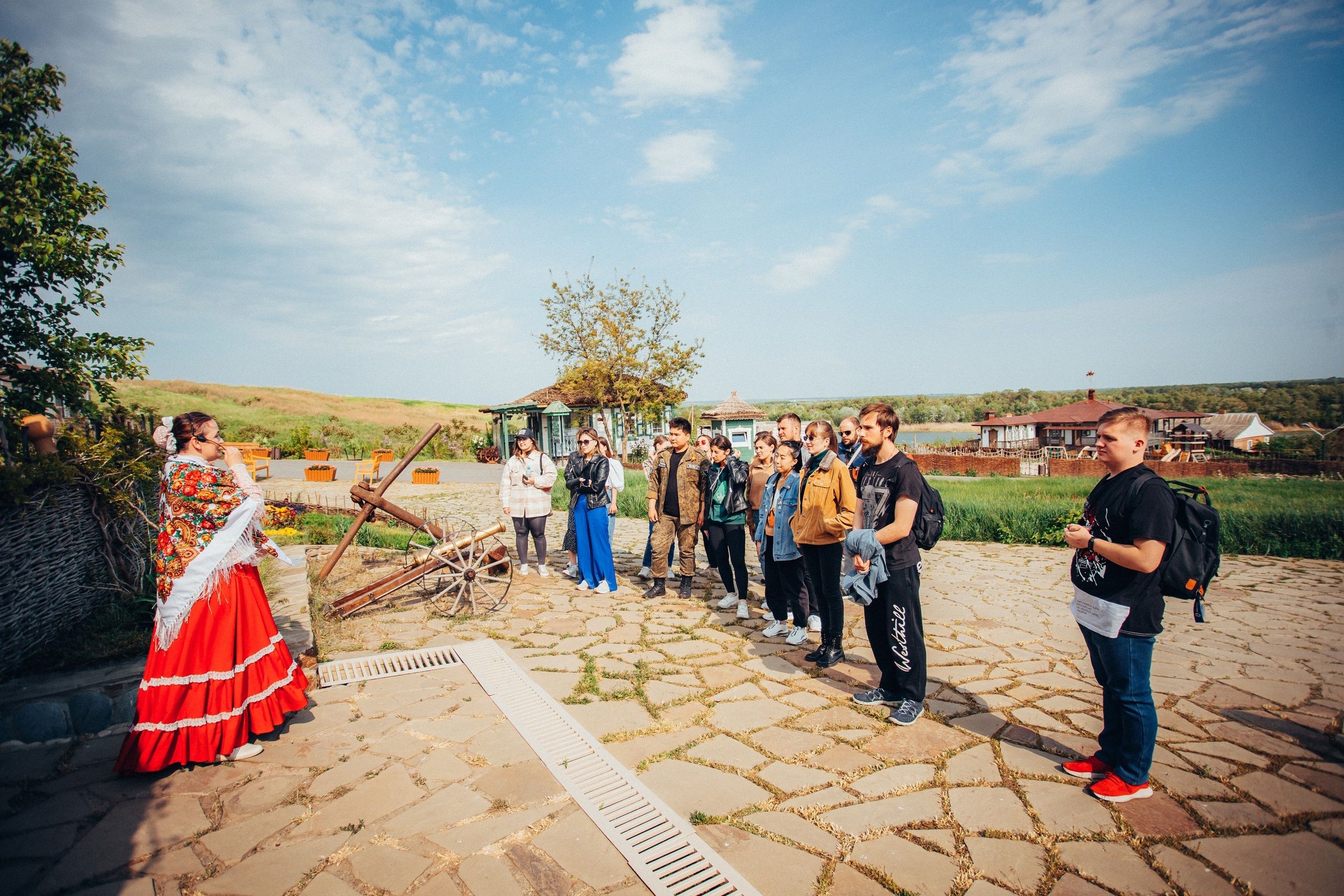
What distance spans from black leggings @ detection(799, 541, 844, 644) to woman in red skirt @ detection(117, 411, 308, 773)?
353cm

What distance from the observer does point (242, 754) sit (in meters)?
3.49

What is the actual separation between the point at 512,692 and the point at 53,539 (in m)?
4.04

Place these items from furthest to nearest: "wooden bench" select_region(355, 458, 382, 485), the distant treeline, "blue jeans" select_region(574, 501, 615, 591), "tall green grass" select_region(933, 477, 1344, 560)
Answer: the distant treeline, "wooden bench" select_region(355, 458, 382, 485), "tall green grass" select_region(933, 477, 1344, 560), "blue jeans" select_region(574, 501, 615, 591)

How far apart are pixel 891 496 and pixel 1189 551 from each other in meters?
1.40

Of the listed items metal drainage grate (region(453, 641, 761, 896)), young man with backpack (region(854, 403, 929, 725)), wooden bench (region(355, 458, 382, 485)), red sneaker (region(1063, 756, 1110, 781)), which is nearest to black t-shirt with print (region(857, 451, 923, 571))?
young man with backpack (region(854, 403, 929, 725))

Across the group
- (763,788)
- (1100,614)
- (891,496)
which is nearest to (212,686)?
(763,788)

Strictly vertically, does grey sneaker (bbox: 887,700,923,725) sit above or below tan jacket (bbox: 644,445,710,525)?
below

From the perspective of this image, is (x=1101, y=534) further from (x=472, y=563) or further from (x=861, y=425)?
(x=472, y=563)

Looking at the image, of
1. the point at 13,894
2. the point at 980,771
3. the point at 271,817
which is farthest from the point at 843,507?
the point at 13,894

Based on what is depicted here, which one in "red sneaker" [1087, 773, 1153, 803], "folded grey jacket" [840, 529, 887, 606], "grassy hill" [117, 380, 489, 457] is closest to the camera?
"red sneaker" [1087, 773, 1153, 803]

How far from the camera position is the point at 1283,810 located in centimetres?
290

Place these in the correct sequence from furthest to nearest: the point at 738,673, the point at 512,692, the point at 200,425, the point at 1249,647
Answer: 1. the point at 1249,647
2. the point at 738,673
3. the point at 512,692
4. the point at 200,425

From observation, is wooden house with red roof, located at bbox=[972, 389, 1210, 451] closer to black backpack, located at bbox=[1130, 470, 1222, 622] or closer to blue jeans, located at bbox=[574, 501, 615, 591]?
blue jeans, located at bbox=[574, 501, 615, 591]

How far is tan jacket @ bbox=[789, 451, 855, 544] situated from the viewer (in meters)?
4.48
